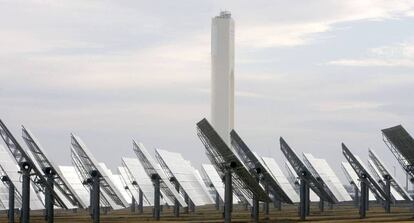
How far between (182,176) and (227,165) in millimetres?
28397

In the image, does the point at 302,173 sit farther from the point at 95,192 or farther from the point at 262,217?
the point at 95,192

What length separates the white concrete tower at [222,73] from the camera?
186000 millimetres

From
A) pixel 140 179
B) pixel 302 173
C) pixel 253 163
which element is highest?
pixel 140 179

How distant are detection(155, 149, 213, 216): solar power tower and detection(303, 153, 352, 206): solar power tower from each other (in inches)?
513

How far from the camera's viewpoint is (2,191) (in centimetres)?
8762

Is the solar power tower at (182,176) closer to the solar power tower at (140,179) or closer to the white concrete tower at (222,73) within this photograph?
the solar power tower at (140,179)

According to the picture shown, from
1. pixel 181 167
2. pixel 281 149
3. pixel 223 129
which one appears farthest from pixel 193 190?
pixel 223 129

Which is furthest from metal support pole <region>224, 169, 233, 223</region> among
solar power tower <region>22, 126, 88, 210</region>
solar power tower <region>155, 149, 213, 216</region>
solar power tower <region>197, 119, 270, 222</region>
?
solar power tower <region>155, 149, 213, 216</region>

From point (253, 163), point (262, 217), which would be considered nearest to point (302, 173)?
point (262, 217)

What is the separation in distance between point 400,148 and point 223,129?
113 meters

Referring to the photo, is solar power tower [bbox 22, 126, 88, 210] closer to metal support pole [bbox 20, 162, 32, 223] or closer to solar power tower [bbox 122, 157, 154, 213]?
metal support pole [bbox 20, 162, 32, 223]

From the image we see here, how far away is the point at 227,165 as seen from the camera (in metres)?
58.1

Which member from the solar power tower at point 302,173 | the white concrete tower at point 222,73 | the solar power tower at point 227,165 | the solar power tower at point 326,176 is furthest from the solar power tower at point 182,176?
the white concrete tower at point 222,73

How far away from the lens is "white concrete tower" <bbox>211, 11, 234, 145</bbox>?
18600cm
